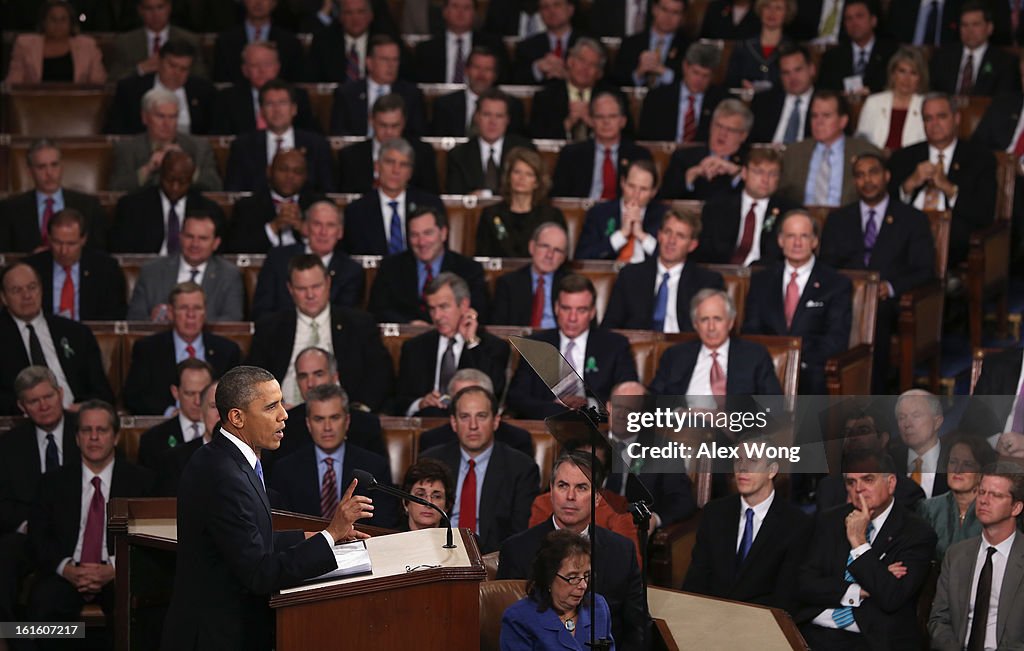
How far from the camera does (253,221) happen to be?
250 inches

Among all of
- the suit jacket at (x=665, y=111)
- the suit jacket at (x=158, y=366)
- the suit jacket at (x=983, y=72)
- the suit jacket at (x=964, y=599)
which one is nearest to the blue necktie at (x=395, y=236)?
the suit jacket at (x=158, y=366)

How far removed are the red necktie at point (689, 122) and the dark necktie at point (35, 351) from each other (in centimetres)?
320

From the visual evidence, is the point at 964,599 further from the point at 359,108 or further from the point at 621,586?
the point at 359,108

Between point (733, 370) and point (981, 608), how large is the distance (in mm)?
1413

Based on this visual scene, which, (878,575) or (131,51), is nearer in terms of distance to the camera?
(878,575)

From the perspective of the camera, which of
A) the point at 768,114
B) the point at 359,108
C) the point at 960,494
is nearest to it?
the point at 960,494

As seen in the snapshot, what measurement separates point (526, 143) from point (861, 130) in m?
1.55

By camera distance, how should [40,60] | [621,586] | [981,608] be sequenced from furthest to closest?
[40,60], [981,608], [621,586]

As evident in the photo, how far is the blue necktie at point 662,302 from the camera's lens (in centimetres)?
569

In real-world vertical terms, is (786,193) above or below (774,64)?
below

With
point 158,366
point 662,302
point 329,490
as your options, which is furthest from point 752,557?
point 158,366

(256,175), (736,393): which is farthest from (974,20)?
(256,175)

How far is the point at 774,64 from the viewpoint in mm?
7258

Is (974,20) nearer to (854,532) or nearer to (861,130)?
(861,130)
